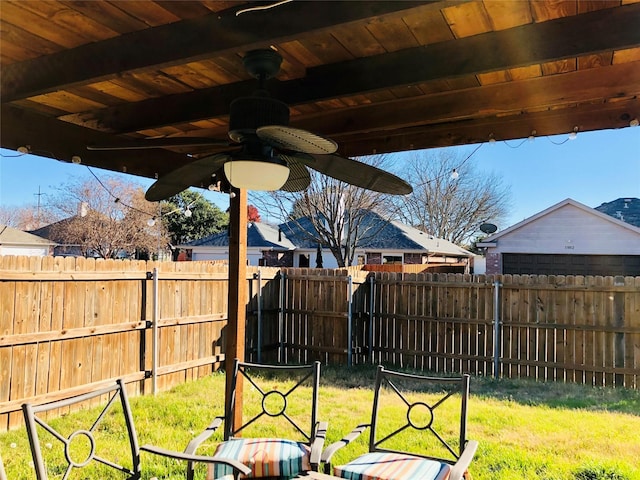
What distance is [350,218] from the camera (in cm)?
1270

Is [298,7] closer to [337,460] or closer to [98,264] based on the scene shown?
[337,460]

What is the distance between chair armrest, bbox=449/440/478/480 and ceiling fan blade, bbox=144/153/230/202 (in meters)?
1.58

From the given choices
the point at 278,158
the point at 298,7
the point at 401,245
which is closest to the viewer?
the point at 298,7

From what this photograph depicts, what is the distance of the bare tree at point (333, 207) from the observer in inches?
486

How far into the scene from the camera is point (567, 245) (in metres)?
12.7

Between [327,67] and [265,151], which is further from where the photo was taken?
[327,67]

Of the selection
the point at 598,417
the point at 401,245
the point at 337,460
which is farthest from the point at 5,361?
the point at 401,245

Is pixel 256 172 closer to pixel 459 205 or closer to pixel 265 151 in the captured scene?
pixel 265 151

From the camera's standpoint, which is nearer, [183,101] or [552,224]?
[183,101]

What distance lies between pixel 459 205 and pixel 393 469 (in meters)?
19.9

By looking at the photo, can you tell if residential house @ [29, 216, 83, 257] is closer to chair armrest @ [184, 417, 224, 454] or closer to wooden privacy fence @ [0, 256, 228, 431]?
wooden privacy fence @ [0, 256, 228, 431]

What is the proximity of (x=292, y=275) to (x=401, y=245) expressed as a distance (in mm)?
10384

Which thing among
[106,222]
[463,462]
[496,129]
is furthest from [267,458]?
[106,222]

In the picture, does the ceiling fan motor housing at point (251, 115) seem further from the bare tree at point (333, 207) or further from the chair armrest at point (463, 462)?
the bare tree at point (333, 207)
